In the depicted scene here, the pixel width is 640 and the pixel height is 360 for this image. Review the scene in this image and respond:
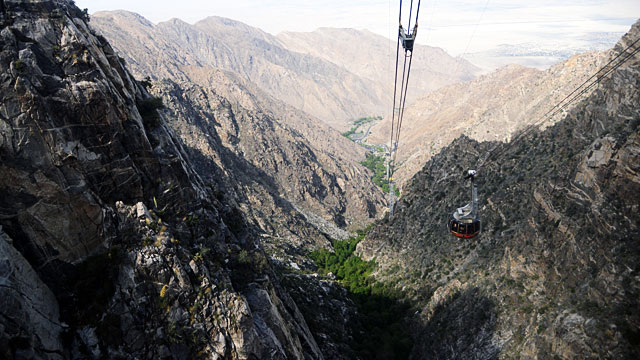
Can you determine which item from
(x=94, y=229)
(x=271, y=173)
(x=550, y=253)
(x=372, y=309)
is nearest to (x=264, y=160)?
(x=271, y=173)

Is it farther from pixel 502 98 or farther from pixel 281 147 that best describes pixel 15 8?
pixel 502 98

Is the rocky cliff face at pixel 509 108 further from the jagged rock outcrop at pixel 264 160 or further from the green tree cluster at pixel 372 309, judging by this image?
the green tree cluster at pixel 372 309

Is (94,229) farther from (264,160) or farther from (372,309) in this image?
(264,160)

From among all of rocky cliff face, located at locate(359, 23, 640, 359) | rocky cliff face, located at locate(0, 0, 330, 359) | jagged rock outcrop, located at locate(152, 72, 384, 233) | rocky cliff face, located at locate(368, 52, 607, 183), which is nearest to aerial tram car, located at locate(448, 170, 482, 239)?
rocky cliff face, located at locate(359, 23, 640, 359)

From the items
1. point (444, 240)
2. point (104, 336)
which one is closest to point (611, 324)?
point (104, 336)

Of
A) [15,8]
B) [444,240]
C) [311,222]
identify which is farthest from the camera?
[311,222]

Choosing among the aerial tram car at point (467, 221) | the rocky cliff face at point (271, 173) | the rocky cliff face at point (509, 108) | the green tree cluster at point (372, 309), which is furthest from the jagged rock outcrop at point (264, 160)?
the aerial tram car at point (467, 221)
